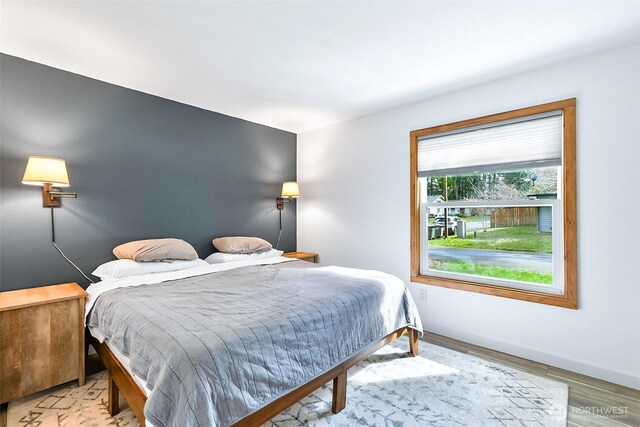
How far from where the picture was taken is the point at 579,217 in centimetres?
231

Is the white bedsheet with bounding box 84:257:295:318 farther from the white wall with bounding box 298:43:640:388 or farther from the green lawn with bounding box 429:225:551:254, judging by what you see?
the green lawn with bounding box 429:225:551:254

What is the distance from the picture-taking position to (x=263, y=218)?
4031mm

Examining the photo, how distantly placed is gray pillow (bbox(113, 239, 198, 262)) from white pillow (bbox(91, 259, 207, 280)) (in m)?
0.04

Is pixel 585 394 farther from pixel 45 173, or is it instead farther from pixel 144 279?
pixel 45 173

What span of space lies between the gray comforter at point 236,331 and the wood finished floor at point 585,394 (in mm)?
722

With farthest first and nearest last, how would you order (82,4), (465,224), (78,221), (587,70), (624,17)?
(465,224), (78,221), (587,70), (624,17), (82,4)

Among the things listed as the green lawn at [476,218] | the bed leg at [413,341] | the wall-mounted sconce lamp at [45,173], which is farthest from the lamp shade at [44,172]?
the green lawn at [476,218]

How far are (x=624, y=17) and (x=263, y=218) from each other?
3.67 meters

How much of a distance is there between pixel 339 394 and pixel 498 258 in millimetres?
1998

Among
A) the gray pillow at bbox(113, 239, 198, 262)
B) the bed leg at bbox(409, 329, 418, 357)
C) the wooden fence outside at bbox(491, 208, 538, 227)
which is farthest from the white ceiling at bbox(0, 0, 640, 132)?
the bed leg at bbox(409, 329, 418, 357)

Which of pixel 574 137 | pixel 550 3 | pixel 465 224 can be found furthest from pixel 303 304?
pixel 574 137

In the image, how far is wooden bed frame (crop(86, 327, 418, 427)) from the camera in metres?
1.42

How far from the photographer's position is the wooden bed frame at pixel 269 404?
4.66ft

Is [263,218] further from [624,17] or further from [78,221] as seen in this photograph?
[624,17]
